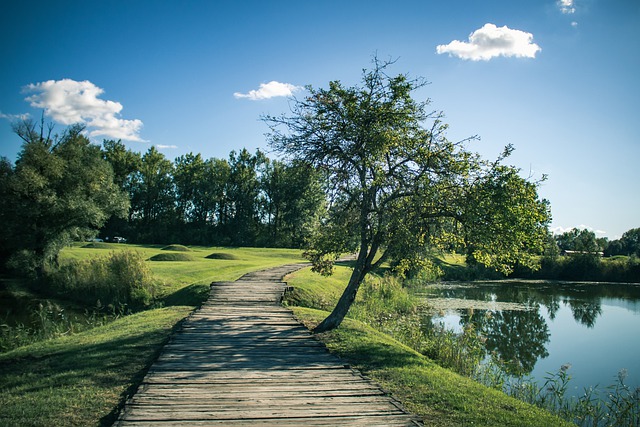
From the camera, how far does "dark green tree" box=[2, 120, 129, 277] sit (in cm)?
3064

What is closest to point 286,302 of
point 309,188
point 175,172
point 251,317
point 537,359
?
point 251,317

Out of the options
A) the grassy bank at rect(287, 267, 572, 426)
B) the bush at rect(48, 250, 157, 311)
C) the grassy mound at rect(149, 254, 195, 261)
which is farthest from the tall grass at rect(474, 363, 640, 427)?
the grassy mound at rect(149, 254, 195, 261)

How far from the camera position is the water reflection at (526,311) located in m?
15.1

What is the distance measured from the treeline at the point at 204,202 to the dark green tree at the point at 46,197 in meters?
38.4

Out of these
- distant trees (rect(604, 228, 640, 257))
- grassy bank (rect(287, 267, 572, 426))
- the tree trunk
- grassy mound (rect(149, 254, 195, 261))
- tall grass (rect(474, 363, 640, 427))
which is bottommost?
tall grass (rect(474, 363, 640, 427))

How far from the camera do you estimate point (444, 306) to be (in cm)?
2412

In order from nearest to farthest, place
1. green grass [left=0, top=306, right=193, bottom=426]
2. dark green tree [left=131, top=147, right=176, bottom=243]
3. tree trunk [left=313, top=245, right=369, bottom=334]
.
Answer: green grass [left=0, top=306, right=193, bottom=426] → tree trunk [left=313, top=245, right=369, bottom=334] → dark green tree [left=131, top=147, right=176, bottom=243]

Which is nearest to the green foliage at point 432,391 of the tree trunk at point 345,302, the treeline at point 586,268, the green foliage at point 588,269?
the tree trunk at point 345,302

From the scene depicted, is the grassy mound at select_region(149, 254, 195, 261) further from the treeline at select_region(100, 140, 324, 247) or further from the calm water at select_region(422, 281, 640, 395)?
the treeline at select_region(100, 140, 324, 247)

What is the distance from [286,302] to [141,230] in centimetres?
6403

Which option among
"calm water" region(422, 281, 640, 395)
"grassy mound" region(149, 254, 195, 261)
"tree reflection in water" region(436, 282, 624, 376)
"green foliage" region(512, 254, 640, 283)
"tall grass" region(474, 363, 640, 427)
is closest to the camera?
"tall grass" region(474, 363, 640, 427)

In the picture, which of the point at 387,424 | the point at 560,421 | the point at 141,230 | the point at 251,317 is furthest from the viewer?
the point at 141,230

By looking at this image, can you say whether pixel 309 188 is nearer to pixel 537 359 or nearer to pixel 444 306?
pixel 537 359

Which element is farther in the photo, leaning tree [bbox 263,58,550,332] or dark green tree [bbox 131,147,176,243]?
dark green tree [bbox 131,147,176,243]
